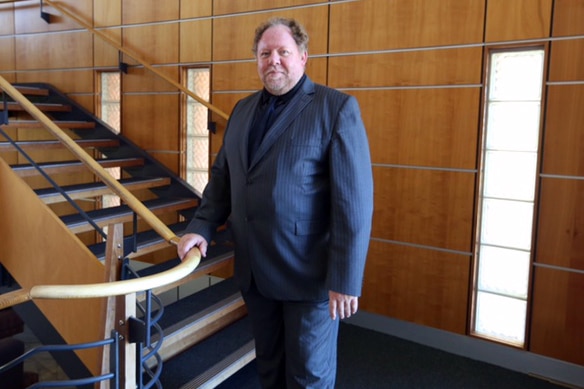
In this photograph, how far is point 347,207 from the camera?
1.61 m

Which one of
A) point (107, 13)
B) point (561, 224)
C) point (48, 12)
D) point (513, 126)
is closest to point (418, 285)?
→ point (561, 224)

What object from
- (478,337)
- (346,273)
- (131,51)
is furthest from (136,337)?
(131,51)

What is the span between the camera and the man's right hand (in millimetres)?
1763

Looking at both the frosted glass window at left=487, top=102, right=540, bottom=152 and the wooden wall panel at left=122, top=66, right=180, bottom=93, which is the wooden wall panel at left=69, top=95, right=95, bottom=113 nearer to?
the wooden wall panel at left=122, top=66, right=180, bottom=93

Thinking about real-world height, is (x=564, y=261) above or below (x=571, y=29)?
below

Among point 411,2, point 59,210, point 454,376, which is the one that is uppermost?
point 411,2

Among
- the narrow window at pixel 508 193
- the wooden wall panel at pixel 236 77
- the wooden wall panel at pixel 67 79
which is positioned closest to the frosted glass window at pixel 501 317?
the narrow window at pixel 508 193

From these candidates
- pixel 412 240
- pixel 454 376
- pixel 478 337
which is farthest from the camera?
pixel 412 240

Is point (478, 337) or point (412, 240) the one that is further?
point (412, 240)

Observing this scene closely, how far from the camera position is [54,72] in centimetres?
525

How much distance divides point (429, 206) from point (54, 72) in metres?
4.15

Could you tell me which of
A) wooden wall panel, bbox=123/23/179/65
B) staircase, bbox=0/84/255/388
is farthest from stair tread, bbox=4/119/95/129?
wooden wall panel, bbox=123/23/179/65

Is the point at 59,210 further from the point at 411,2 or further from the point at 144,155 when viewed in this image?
the point at 411,2

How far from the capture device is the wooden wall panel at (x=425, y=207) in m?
3.28
